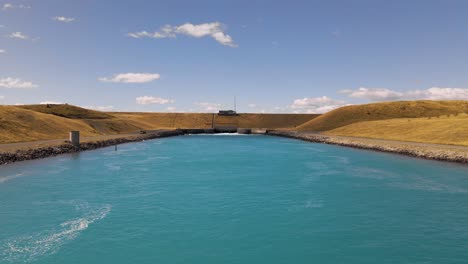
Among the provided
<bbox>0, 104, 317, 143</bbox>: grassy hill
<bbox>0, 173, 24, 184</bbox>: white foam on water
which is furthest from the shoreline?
<bbox>0, 104, 317, 143</bbox>: grassy hill

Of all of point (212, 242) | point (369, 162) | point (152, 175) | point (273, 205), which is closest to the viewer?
point (212, 242)

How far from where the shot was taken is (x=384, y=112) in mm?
135500

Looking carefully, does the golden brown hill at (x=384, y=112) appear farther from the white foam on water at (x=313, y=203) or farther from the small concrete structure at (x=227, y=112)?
the white foam on water at (x=313, y=203)

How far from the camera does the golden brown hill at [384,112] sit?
434 ft

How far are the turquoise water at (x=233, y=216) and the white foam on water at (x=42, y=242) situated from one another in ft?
0.15

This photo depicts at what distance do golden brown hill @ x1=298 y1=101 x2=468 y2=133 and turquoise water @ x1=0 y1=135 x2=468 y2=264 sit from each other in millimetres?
94021

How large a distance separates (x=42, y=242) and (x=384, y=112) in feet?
437

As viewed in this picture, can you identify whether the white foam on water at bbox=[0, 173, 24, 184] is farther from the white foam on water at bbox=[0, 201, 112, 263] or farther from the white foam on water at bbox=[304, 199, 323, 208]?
the white foam on water at bbox=[304, 199, 323, 208]

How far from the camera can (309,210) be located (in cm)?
2436

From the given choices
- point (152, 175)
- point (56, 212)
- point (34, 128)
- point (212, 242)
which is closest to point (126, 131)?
point (34, 128)

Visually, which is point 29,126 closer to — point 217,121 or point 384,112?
point 384,112

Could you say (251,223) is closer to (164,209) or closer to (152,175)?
(164,209)

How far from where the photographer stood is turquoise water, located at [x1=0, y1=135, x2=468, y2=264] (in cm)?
1697

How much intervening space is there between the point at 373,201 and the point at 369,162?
73.8ft
